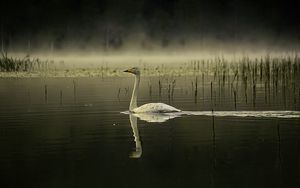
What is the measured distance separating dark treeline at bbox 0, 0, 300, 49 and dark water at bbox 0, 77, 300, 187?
132 feet

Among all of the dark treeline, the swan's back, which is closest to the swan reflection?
the swan's back

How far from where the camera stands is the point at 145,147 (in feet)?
38.7

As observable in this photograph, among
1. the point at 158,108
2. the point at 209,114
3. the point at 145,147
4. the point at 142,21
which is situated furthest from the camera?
the point at 142,21

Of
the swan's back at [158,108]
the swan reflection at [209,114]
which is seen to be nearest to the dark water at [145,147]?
the swan reflection at [209,114]

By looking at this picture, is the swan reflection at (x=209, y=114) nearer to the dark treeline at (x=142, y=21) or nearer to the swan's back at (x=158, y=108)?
the swan's back at (x=158, y=108)

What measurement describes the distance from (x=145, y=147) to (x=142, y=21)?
168ft

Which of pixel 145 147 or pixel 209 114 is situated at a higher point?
pixel 209 114

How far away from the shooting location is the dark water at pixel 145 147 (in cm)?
955

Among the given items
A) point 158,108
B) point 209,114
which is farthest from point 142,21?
point 209,114

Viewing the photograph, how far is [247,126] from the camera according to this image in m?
14.0

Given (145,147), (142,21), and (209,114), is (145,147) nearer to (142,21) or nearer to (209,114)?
(209,114)

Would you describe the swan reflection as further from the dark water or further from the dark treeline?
the dark treeline

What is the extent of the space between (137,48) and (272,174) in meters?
47.8

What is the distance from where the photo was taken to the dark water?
9.55 meters
